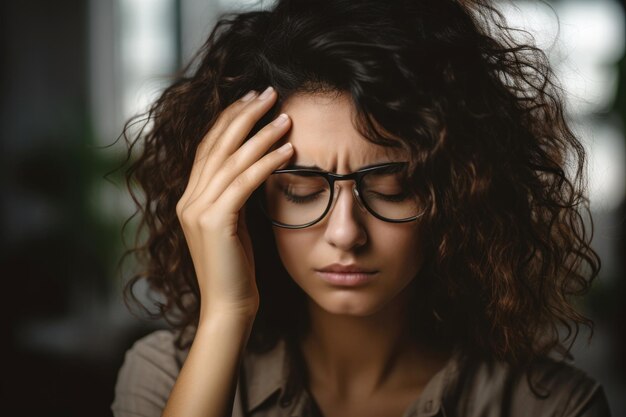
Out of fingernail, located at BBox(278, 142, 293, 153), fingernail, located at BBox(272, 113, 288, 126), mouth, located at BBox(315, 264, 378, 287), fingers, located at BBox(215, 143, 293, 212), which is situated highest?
fingernail, located at BBox(272, 113, 288, 126)

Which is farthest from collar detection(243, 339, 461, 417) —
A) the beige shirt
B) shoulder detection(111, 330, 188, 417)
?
shoulder detection(111, 330, 188, 417)

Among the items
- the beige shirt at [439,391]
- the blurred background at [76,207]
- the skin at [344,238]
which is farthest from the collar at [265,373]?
the blurred background at [76,207]

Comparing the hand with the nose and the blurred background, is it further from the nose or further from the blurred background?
the blurred background

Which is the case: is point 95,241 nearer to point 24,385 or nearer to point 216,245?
point 24,385

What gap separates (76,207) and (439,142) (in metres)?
3.13

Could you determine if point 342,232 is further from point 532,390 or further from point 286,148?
point 532,390

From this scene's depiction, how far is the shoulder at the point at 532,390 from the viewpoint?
4.00 feet

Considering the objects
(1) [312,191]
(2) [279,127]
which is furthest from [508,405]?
(2) [279,127]

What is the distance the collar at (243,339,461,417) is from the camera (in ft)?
4.06

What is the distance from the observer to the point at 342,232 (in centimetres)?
103

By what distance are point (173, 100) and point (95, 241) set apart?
2.60 metres

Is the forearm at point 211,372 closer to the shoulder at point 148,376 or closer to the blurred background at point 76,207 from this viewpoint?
the shoulder at point 148,376

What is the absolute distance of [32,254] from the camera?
142 inches

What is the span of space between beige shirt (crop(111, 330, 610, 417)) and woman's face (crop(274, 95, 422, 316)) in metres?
0.28
